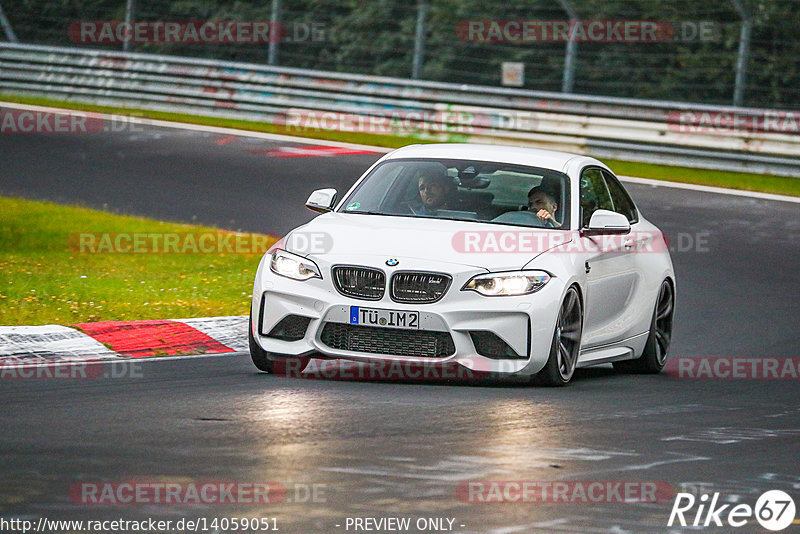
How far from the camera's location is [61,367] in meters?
10.1

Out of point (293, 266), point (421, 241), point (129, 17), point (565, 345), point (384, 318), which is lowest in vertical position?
point (565, 345)

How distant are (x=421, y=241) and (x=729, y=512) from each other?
3547mm

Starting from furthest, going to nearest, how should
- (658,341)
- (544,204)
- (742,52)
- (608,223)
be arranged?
(742,52), (658,341), (544,204), (608,223)

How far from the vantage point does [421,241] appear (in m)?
9.75

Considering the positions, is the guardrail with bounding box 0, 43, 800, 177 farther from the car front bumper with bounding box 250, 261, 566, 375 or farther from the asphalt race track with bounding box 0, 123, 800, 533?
the car front bumper with bounding box 250, 261, 566, 375

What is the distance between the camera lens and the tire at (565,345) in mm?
9703

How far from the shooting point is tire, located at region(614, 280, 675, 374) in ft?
37.6

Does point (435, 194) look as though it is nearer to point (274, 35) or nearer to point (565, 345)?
point (565, 345)

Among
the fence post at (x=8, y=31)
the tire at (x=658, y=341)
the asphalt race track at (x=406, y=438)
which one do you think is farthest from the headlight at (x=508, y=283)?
the fence post at (x=8, y=31)

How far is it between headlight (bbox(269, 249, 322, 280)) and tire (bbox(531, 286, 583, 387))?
4.77ft

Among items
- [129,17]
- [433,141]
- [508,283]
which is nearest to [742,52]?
[433,141]

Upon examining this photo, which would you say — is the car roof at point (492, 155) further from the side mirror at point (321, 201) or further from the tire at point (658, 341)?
the tire at point (658, 341)

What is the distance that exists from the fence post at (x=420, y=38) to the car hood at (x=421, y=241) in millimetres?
15332

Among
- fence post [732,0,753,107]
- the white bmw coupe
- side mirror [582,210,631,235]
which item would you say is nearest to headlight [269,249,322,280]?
the white bmw coupe
